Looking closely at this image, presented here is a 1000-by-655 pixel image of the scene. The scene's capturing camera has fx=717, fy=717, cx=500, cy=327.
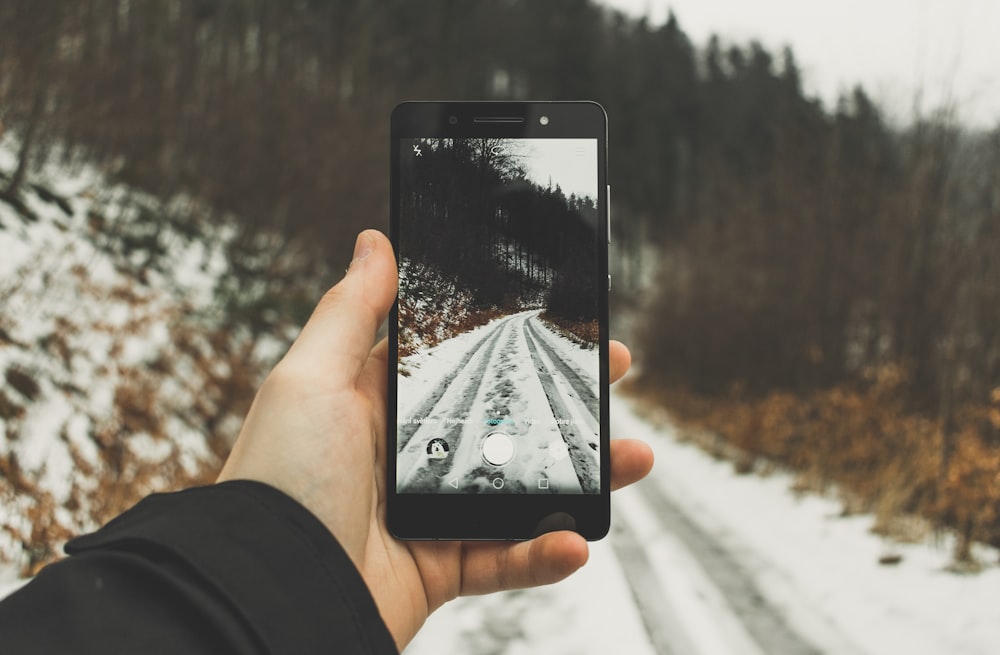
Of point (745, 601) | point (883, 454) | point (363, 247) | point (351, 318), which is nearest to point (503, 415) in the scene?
point (351, 318)

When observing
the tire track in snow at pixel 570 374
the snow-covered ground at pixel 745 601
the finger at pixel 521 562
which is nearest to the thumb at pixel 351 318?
the tire track in snow at pixel 570 374

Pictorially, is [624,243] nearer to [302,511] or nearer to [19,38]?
[19,38]

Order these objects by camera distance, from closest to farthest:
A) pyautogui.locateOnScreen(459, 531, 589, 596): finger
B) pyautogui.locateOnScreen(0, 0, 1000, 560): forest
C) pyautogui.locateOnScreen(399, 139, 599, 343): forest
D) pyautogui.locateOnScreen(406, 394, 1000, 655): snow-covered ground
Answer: pyautogui.locateOnScreen(459, 531, 589, 596): finger → pyautogui.locateOnScreen(399, 139, 599, 343): forest → pyautogui.locateOnScreen(406, 394, 1000, 655): snow-covered ground → pyautogui.locateOnScreen(0, 0, 1000, 560): forest

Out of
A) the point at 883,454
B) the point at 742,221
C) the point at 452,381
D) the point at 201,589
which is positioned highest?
the point at 742,221

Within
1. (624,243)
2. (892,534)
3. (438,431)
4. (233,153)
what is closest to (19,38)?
(233,153)

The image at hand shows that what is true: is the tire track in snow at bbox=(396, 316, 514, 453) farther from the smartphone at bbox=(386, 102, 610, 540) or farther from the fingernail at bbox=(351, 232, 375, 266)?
the fingernail at bbox=(351, 232, 375, 266)

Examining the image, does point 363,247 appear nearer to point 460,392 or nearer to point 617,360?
point 460,392

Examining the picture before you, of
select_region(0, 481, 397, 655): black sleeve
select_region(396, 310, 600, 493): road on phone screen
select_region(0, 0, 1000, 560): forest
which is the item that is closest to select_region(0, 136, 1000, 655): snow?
select_region(396, 310, 600, 493): road on phone screen
